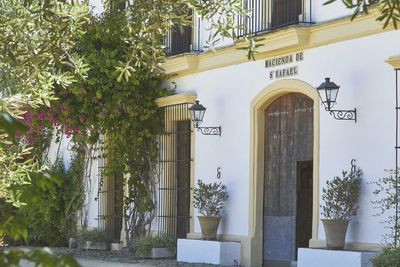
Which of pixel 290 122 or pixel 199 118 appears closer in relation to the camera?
pixel 290 122

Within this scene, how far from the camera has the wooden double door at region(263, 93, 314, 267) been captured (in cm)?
1424

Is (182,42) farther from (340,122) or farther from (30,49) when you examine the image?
(30,49)

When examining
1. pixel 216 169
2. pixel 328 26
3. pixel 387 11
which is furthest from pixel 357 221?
pixel 387 11

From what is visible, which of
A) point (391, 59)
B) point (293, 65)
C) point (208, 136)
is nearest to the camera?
point (391, 59)

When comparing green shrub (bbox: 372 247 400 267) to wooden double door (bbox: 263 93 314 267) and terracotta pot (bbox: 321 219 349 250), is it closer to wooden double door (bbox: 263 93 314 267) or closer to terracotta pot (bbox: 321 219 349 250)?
terracotta pot (bbox: 321 219 349 250)

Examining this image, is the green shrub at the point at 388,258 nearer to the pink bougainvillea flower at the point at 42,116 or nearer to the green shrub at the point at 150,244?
the green shrub at the point at 150,244

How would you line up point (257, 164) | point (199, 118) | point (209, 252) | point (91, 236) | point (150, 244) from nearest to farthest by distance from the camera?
point (257, 164) < point (209, 252) < point (199, 118) < point (150, 244) < point (91, 236)

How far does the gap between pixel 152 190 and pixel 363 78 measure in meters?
6.30

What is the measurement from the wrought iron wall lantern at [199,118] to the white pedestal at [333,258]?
3.68 meters

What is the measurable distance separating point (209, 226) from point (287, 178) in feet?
5.62

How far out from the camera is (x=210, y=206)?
15.6 metres

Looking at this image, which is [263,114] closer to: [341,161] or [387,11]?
[341,161]

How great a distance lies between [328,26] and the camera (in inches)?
520

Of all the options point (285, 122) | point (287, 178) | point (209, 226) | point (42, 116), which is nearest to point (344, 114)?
point (285, 122)
